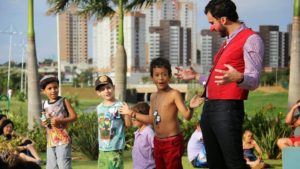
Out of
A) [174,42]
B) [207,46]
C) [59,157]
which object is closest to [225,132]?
[59,157]

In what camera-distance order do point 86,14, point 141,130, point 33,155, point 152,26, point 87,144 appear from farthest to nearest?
point 152,26 → point 86,14 → point 87,144 → point 33,155 → point 141,130

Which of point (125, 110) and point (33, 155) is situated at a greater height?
point (125, 110)

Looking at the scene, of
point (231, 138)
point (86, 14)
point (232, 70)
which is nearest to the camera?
point (232, 70)

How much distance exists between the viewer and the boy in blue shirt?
17.4ft

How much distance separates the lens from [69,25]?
93312 millimetres

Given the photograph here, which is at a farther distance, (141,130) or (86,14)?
(86,14)

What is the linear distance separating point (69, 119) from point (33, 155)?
2.59 meters

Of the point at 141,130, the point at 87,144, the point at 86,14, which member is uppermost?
the point at 86,14

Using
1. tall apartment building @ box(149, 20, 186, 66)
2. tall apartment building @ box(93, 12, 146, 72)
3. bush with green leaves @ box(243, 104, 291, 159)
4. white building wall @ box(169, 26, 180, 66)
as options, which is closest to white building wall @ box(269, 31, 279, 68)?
tall apartment building @ box(149, 20, 186, 66)

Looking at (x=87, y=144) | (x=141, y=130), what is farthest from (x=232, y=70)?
(x=87, y=144)

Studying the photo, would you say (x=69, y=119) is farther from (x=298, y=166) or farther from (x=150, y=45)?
(x=150, y=45)

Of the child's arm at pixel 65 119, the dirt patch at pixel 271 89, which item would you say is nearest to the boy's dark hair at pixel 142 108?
the child's arm at pixel 65 119

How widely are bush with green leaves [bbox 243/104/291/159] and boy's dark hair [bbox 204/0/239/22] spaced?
619cm

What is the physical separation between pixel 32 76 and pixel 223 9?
8800mm
